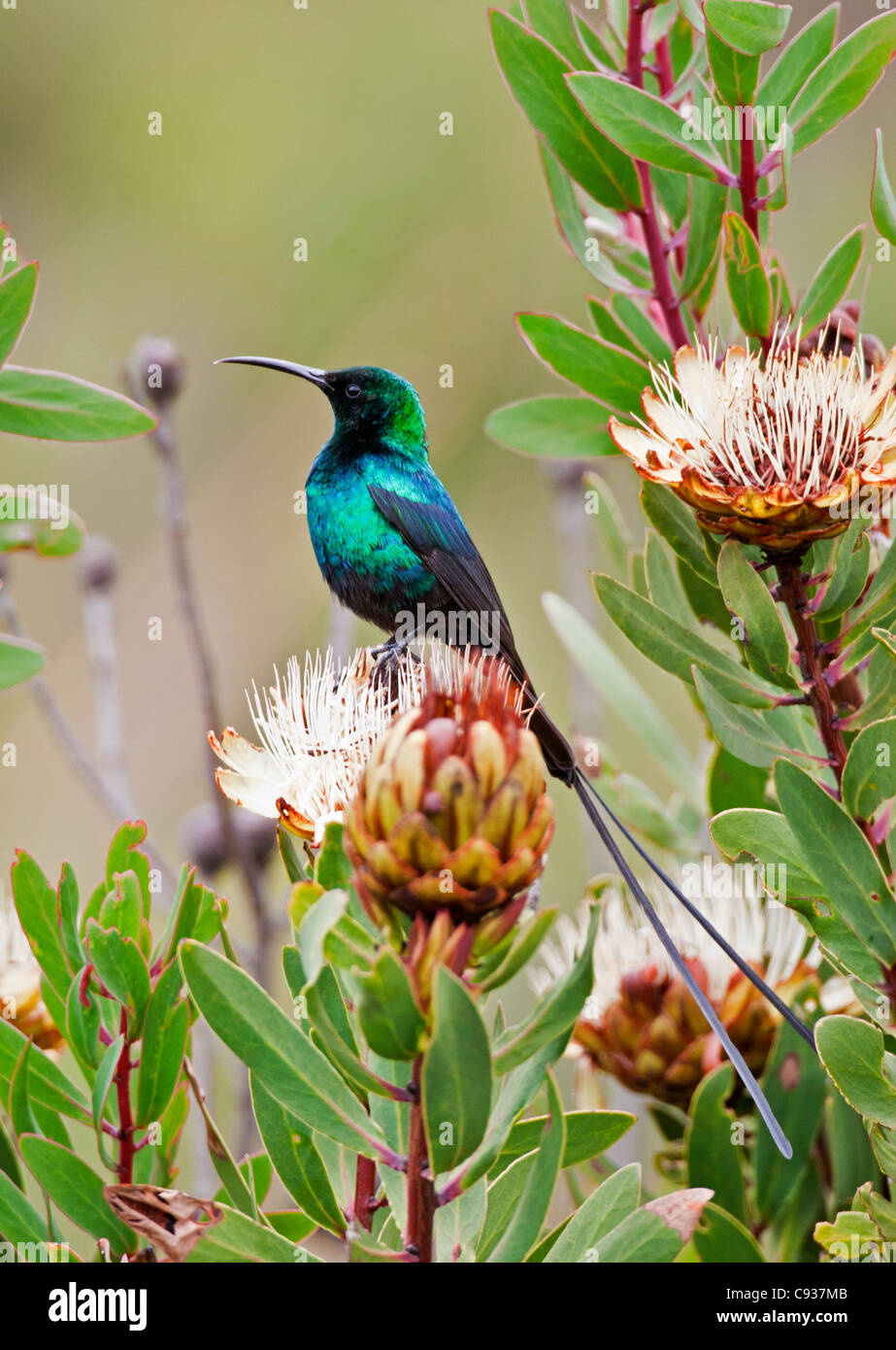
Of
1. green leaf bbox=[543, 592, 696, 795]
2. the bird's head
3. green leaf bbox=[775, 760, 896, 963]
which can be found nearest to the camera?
green leaf bbox=[775, 760, 896, 963]

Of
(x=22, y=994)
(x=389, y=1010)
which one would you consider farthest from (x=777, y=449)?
(x=22, y=994)

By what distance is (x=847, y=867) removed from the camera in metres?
0.72

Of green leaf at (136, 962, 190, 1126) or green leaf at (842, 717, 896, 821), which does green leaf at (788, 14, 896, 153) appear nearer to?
green leaf at (842, 717, 896, 821)

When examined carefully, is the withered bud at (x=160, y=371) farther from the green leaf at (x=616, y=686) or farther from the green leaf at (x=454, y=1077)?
the green leaf at (x=454, y=1077)

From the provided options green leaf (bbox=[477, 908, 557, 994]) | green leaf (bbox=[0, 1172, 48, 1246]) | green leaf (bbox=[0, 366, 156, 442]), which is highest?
green leaf (bbox=[0, 366, 156, 442])

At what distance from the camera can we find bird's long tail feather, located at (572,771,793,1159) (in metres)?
0.61

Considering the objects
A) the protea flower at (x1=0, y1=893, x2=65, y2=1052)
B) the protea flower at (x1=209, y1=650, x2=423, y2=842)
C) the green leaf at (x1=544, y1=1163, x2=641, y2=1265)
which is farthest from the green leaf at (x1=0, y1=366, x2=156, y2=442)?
the green leaf at (x1=544, y1=1163, x2=641, y2=1265)

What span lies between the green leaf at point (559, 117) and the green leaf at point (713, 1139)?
61cm

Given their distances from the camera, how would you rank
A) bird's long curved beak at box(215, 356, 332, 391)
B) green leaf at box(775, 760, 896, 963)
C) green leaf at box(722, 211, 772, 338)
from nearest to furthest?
green leaf at box(775, 760, 896, 963) < green leaf at box(722, 211, 772, 338) < bird's long curved beak at box(215, 356, 332, 391)

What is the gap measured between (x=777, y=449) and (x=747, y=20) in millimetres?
263

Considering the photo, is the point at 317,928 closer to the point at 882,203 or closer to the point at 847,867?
the point at 847,867

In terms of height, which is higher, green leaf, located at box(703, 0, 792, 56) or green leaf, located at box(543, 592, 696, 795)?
green leaf, located at box(703, 0, 792, 56)

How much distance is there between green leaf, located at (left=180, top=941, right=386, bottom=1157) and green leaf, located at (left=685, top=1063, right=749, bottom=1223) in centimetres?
37

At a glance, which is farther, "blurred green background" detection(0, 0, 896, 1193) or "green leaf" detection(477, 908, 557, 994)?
"blurred green background" detection(0, 0, 896, 1193)
